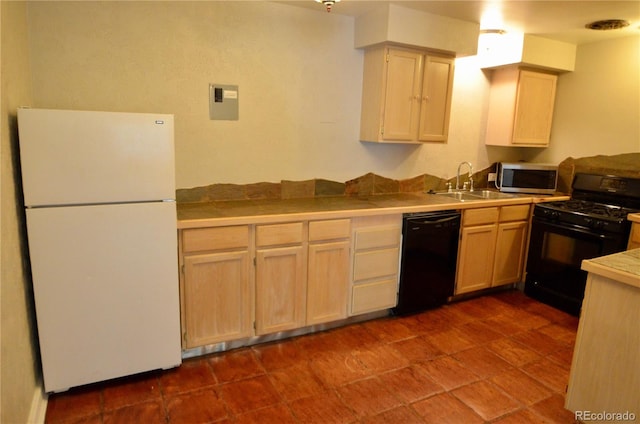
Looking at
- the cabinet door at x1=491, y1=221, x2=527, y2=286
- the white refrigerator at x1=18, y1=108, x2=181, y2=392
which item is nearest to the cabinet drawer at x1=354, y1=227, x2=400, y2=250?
the cabinet door at x1=491, y1=221, x2=527, y2=286

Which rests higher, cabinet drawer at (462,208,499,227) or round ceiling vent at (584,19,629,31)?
round ceiling vent at (584,19,629,31)

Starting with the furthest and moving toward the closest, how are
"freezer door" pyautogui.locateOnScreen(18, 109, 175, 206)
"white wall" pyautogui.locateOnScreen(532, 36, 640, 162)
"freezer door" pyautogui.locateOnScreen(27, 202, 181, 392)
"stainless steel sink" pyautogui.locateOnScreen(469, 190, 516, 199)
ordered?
1. "stainless steel sink" pyautogui.locateOnScreen(469, 190, 516, 199)
2. "white wall" pyautogui.locateOnScreen(532, 36, 640, 162)
3. "freezer door" pyautogui.locateOnScreen(27, 202, 181, 392)
4. "freezer door" pyautogui.locateOnScreen(18, 109, 175, 206)

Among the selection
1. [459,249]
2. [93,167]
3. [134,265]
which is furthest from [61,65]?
[459,249]

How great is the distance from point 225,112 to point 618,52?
357 cm

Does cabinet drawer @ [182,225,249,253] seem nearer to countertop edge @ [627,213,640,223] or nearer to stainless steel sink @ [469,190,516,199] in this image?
stainless steel sink @ [469,190,516,199]

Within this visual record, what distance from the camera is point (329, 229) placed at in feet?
9.29

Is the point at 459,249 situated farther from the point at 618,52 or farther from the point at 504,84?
the point at 618,52

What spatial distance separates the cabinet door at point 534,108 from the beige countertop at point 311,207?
2.47ft

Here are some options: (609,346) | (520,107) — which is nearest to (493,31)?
(520,107)

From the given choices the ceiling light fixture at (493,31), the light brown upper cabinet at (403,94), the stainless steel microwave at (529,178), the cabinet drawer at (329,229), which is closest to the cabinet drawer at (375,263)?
the cabinet drawer at (329,229)

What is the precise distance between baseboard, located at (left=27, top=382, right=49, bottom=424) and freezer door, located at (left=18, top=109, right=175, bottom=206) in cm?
98

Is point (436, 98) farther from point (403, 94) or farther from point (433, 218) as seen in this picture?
point (433, 218)

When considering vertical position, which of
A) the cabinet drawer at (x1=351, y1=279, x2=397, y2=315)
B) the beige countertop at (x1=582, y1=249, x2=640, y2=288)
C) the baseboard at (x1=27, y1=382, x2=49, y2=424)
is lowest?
the baseboard at (x1=27, y1=382, x2=49, y2=424)

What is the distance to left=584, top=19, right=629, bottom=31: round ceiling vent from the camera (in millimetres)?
3211
